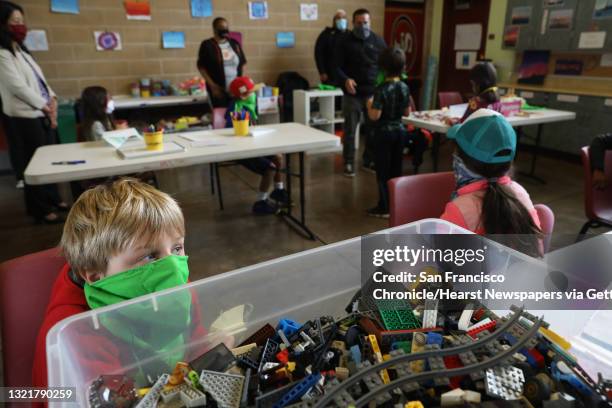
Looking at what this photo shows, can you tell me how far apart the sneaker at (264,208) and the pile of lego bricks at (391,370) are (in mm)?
2847

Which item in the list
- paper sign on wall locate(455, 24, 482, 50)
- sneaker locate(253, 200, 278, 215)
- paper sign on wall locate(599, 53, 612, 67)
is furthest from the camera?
paper sign on wall locate(455, 24, 482, 50)

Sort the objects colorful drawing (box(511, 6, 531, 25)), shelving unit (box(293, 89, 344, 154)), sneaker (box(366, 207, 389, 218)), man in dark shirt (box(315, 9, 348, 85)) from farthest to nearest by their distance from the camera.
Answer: colorful drawing (box(511, 6, 531, 25))
shelving unit (box(293, 89, 344, 154))
man in dark shirt (box(315, 9, 348, 85))
sneaker (box(366, 207, 389, 218))

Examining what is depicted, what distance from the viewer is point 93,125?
2.92 m

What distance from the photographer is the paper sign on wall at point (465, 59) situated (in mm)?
6286

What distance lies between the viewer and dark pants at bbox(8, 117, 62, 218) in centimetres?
327

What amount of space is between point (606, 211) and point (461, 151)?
1.28 meters

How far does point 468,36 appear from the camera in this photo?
6312mm

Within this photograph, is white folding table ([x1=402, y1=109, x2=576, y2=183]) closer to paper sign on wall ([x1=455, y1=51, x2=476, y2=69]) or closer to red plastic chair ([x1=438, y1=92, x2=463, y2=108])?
red plastic chair ([x1=438, y1=92, x2=463, y2=108])

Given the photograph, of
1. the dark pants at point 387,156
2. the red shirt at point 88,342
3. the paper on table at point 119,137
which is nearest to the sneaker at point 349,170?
the dark pants at point 387,156

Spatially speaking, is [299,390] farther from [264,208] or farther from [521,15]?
[521,15]

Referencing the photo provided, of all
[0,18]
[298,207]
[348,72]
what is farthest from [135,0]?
[298,207]

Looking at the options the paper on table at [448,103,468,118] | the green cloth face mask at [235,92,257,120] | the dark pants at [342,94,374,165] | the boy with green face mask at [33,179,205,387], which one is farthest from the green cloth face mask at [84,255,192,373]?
the dark pants at [342,94,374,165]

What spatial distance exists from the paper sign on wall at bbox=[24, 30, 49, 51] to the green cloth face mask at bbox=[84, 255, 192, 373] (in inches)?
185

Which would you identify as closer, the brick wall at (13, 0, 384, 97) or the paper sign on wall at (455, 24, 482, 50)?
the brick wall at (13, 0, 384, 97)
